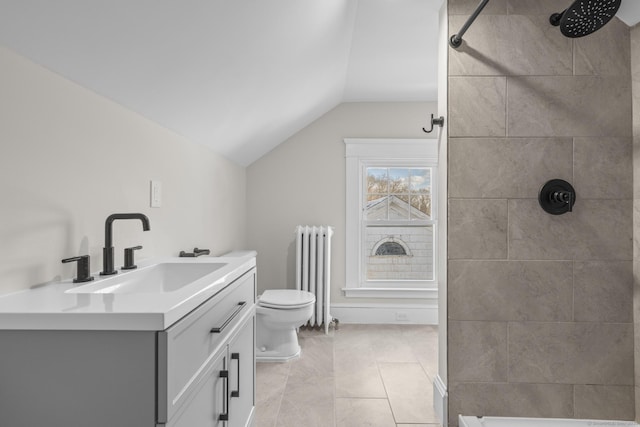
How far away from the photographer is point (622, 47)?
1.82m

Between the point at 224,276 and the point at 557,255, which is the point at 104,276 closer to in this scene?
the point at 224,276

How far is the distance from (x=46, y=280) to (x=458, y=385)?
5.93ft

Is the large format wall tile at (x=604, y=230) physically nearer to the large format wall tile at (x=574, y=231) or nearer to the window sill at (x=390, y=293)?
the large format wall tile at (x=574, y=231)

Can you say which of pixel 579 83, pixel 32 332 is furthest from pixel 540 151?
pixel 32 332

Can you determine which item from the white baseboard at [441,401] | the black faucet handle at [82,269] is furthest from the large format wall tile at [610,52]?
the black faucet handle at [82,269]

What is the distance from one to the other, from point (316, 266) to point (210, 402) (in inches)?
91.1

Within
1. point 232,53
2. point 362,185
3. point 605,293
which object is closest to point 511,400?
point 605,293

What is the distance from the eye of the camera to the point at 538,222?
1.83m

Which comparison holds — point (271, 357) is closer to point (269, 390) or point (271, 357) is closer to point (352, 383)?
point (269, 390)

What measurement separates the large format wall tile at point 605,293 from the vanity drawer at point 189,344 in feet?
5.42

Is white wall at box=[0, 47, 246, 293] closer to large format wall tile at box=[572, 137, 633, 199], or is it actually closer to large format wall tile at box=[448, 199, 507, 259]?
large format wall tile at box=[448, 199, 507, 259]

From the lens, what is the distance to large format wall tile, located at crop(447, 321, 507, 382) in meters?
1.84

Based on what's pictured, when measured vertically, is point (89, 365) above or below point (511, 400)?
above

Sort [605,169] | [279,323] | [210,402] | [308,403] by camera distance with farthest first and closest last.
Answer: [279,323], [308,403], [605,169], [210,402]
